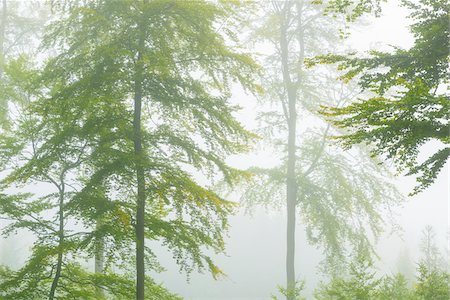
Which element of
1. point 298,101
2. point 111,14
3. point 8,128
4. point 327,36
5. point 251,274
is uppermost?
point 327,36

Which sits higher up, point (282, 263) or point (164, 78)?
point (164, 78)

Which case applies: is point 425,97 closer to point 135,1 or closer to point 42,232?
point 135,1

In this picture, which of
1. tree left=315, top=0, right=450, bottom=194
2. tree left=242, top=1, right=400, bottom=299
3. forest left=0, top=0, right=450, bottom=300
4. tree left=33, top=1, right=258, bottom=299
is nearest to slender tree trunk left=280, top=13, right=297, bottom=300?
tree left=242, top=1, right=400, bottom=299

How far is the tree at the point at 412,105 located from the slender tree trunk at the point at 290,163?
28.4 ft

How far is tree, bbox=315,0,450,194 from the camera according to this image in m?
3.59

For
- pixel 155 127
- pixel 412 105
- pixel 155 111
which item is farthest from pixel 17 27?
pixel 412 105

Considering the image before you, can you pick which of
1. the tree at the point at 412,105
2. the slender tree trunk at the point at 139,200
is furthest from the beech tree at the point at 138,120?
the tree at the point at 412,105

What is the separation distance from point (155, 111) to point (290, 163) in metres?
7.49

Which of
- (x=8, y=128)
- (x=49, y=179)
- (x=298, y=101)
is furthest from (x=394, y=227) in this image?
(x=8, y=128)

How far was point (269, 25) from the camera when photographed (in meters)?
14.2

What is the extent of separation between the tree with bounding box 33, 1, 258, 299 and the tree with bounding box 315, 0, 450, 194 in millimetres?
2646

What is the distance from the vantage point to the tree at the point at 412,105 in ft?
11.8

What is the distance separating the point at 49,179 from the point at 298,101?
9832 mm

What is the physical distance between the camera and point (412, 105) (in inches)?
141
